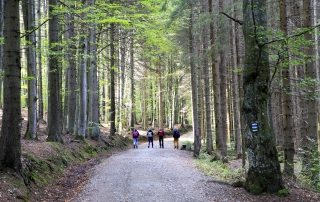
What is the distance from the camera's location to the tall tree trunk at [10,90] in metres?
6.81

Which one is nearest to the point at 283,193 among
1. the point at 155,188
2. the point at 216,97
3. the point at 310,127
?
the point at 155,188

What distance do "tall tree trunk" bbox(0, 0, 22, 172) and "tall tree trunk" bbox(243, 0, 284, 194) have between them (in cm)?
584

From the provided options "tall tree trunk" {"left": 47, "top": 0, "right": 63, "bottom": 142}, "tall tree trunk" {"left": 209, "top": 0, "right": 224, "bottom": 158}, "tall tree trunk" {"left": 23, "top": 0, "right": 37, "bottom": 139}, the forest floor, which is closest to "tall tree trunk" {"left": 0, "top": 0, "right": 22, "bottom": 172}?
the forest floor

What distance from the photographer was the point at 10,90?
6832mm

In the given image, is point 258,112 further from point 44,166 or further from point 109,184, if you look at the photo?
point 44,166

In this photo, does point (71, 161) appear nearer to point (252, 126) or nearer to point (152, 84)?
point (252, 126)

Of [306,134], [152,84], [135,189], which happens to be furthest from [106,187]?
[152,84]

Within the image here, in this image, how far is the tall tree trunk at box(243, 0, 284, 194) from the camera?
7020 millimetres

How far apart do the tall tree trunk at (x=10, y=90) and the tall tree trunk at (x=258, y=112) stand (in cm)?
584

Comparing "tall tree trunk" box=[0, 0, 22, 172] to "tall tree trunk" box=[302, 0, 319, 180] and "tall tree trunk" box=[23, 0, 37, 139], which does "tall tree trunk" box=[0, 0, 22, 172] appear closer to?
"tall tree trunk" box=[23, 0, 37, 139]

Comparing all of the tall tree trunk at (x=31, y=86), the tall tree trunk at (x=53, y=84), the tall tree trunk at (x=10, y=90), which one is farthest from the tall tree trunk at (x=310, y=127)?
the tall tree trunk at (x=31, y=86)

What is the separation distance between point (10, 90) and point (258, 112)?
6.25 meters

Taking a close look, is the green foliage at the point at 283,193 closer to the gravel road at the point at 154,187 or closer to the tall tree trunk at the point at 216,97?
the gravel road at the point at 154,187

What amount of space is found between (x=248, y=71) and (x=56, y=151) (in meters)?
8.15
